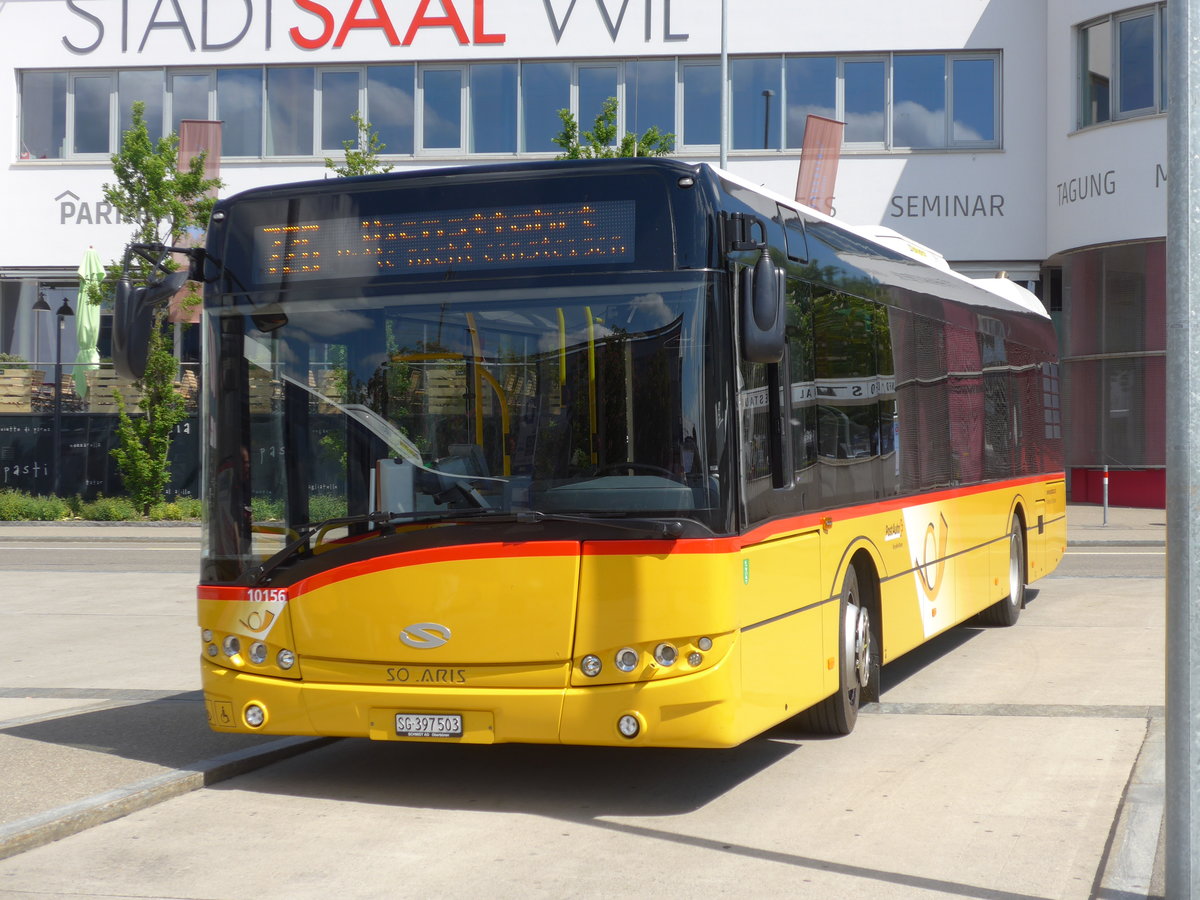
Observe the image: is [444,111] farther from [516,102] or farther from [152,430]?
[152,430]

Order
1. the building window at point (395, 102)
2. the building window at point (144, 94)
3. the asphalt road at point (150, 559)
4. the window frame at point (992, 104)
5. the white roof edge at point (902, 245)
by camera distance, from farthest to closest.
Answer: the building window at point (144, 94) → the building window at point (395, 102) → the window frame at point (992, 104) → the asphalt road at point (150, 559) → the white roof edge at point (902, 245)

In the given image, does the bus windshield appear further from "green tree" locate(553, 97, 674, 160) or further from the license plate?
"green tree" locate(553, 97, 674, 160)

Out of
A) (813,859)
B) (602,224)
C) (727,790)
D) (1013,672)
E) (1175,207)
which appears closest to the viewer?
(1175,207)

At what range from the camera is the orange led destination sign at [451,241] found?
709 cm

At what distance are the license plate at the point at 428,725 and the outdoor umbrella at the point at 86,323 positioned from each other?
80.9 ft

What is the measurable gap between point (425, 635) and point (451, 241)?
1878mm

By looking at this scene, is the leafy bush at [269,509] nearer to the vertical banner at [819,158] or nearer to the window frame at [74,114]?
the vertical banner at [819,158]

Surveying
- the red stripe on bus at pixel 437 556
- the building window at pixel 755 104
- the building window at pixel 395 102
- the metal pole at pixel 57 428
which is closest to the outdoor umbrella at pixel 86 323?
the metal pole at pixel 57 428

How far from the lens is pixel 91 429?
31.8m

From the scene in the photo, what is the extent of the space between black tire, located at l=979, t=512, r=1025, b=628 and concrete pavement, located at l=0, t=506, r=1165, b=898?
2.80 metres

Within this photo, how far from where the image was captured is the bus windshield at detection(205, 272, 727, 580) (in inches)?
272

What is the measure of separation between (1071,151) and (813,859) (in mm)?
28337

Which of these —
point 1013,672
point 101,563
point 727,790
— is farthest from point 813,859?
point 101,563

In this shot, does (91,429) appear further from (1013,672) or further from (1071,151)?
(1013,672)
